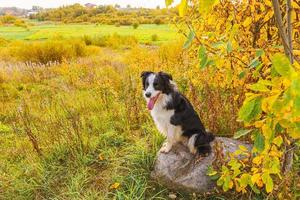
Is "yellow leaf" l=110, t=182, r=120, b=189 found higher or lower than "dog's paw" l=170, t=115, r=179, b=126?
lower

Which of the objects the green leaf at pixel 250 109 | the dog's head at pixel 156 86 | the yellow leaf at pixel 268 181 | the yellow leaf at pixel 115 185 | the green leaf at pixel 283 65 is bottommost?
the yellow leaf at pixel 115 185

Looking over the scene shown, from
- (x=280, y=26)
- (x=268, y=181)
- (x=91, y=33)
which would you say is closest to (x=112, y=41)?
(x=91, y=33)

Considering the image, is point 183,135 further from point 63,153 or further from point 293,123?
point 293,123

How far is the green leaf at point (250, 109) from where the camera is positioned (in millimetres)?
1216

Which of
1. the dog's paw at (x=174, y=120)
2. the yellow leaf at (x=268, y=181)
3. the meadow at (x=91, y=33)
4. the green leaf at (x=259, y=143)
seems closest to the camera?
the green leaf at (x=259, y=143)

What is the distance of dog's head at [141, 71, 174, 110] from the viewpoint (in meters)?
3.74

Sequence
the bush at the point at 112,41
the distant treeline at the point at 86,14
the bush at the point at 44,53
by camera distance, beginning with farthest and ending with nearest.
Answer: the distant treeline at the point at 86,14, the bush at the point at 112,41, the bush at the point at 44,53

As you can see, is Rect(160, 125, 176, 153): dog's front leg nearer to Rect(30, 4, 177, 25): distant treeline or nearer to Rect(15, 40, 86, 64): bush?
Rect(15, 40, 86, 64): bush

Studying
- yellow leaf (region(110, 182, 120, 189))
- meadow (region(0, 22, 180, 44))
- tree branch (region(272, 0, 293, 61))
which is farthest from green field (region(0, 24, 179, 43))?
tree branch (region(272, 0, 293, 61))

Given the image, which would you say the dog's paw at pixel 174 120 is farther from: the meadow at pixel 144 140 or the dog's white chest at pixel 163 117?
the meadow at pixel 144 140

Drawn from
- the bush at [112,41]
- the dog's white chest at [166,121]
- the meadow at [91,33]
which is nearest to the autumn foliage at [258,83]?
the dog's white chest at [166,121]

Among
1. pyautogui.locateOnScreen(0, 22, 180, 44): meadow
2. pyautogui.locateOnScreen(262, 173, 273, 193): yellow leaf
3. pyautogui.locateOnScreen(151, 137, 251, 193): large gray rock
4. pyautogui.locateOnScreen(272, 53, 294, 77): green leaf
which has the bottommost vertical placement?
pyautogui.locateOnScreen(151, 137, 251, 193): large gray rock

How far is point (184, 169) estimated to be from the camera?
145 inches

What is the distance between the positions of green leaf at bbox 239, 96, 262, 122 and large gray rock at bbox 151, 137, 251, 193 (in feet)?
7.13
